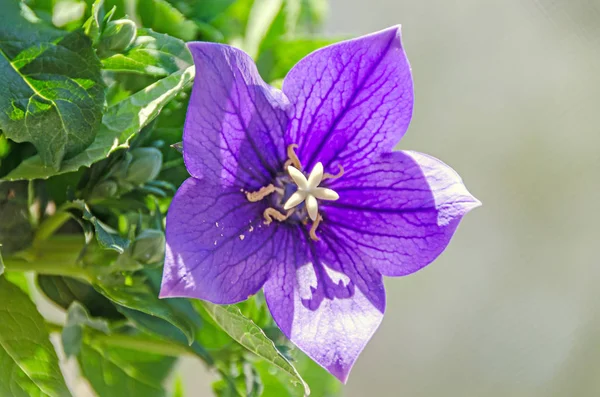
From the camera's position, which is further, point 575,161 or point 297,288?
point 575,161

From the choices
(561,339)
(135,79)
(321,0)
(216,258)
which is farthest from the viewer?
(561,339)

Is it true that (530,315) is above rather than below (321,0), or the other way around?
below

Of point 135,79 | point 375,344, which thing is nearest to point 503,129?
point 375,344

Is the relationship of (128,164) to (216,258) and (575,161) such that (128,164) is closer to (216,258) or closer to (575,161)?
(216,258)

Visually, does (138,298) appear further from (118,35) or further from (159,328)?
(118,35)

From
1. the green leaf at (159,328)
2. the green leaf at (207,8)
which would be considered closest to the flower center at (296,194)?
the green leaf at (159,328)

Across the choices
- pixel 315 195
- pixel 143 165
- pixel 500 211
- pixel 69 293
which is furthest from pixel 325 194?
pixel 500 211
